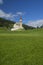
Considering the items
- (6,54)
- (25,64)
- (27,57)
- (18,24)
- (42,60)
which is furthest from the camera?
(18,24)

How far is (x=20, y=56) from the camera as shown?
1198 cm

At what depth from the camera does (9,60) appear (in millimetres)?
10984

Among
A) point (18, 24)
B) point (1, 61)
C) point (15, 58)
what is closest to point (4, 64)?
point (1, 61)

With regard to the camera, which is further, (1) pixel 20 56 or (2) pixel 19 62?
(1) pixel 20 56

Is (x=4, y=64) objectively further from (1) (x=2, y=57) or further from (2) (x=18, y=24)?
(2) (x=18, y=24)

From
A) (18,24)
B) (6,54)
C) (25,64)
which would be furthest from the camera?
(18,24)

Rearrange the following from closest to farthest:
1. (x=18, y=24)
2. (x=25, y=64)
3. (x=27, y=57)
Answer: (x=25, y=64)
(x=27, y=57)
(x=18, y=24)

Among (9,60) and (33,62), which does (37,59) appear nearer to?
(33,62)

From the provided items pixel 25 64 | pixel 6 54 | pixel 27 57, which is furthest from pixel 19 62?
pixel 6 54

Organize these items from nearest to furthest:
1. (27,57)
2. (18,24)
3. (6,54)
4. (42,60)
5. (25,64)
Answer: (25,64), (42,60), (27,57), (6,54), (18,24)

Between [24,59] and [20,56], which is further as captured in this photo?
[20,56]

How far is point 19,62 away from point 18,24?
4205 inches

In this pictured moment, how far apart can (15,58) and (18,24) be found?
10591cm

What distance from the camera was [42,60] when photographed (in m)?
10.9
